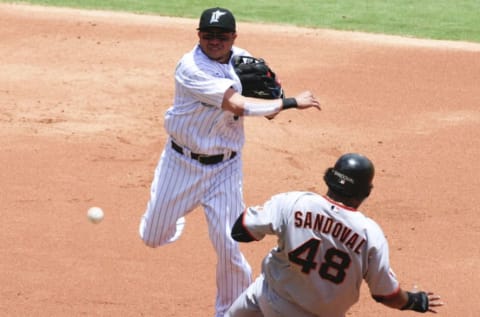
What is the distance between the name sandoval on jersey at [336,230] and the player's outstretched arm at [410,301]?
391 mm

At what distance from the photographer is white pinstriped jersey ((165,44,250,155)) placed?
23.0 feet

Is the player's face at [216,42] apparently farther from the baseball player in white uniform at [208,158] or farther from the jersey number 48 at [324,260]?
the jersey number 48 at [324,260]

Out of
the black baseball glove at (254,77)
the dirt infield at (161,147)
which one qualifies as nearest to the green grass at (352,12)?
the dirt infield at (161,147)

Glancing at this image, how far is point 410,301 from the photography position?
222 inches

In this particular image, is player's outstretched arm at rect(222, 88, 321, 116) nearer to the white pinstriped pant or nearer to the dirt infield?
the white pinstriped pant

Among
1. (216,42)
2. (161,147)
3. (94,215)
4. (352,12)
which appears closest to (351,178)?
(216,42)

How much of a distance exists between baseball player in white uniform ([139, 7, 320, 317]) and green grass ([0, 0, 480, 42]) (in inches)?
357

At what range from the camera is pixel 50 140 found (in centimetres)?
1130

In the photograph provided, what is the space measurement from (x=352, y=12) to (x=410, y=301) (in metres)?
12.0

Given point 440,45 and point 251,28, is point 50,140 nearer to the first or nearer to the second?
point 251,28

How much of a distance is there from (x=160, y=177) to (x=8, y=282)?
64.2 inches

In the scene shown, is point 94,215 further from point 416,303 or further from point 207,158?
point 416,303

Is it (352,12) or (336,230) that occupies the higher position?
(336,230)

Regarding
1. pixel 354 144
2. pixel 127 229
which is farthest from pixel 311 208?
pixel 354 144
